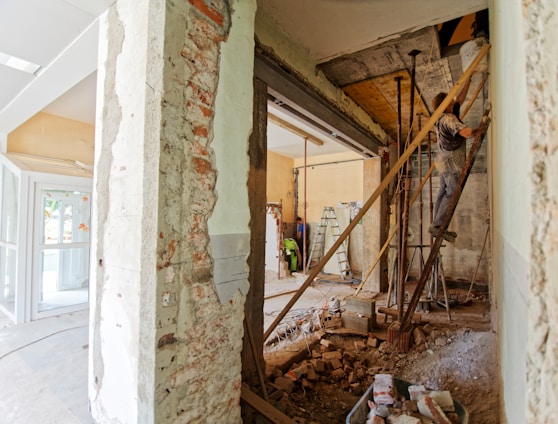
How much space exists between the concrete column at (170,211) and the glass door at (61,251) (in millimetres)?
3053

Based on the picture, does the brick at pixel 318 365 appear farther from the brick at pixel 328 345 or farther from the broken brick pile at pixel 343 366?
the brick at pixel 328 345

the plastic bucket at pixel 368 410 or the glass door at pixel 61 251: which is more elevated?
the glass door at pixel 61 251

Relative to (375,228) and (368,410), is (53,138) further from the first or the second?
(375,228)

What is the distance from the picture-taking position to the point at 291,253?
8.09 metres

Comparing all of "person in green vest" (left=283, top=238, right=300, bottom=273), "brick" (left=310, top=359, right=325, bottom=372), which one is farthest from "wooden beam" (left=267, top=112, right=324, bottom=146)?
"brick" (left=310, top=359, right=325, bottom=372)

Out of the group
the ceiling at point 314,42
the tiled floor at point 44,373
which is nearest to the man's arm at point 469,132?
the ceiling at point 314,42

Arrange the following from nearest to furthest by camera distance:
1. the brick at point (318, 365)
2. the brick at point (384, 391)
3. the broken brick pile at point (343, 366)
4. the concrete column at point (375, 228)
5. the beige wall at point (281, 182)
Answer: the brick at point (384, 391) → the broken brick pile at point (343, 366) → the brick at point (318, 365) → the concrete column at point (375, 228) → the beige wall at point (281, 182)

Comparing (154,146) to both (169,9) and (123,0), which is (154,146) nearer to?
(169,9)

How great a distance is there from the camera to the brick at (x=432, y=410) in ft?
5.11

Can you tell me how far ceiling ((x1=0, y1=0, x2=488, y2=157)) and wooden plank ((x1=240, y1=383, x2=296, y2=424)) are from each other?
A: 245 cm

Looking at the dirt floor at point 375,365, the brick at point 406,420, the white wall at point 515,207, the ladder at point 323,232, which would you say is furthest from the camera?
the ladder at point 323,232

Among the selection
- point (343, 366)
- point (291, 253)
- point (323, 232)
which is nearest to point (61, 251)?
point (343, 366)

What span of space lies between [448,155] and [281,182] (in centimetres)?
625

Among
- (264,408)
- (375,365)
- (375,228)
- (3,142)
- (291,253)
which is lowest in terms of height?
(375,365)
